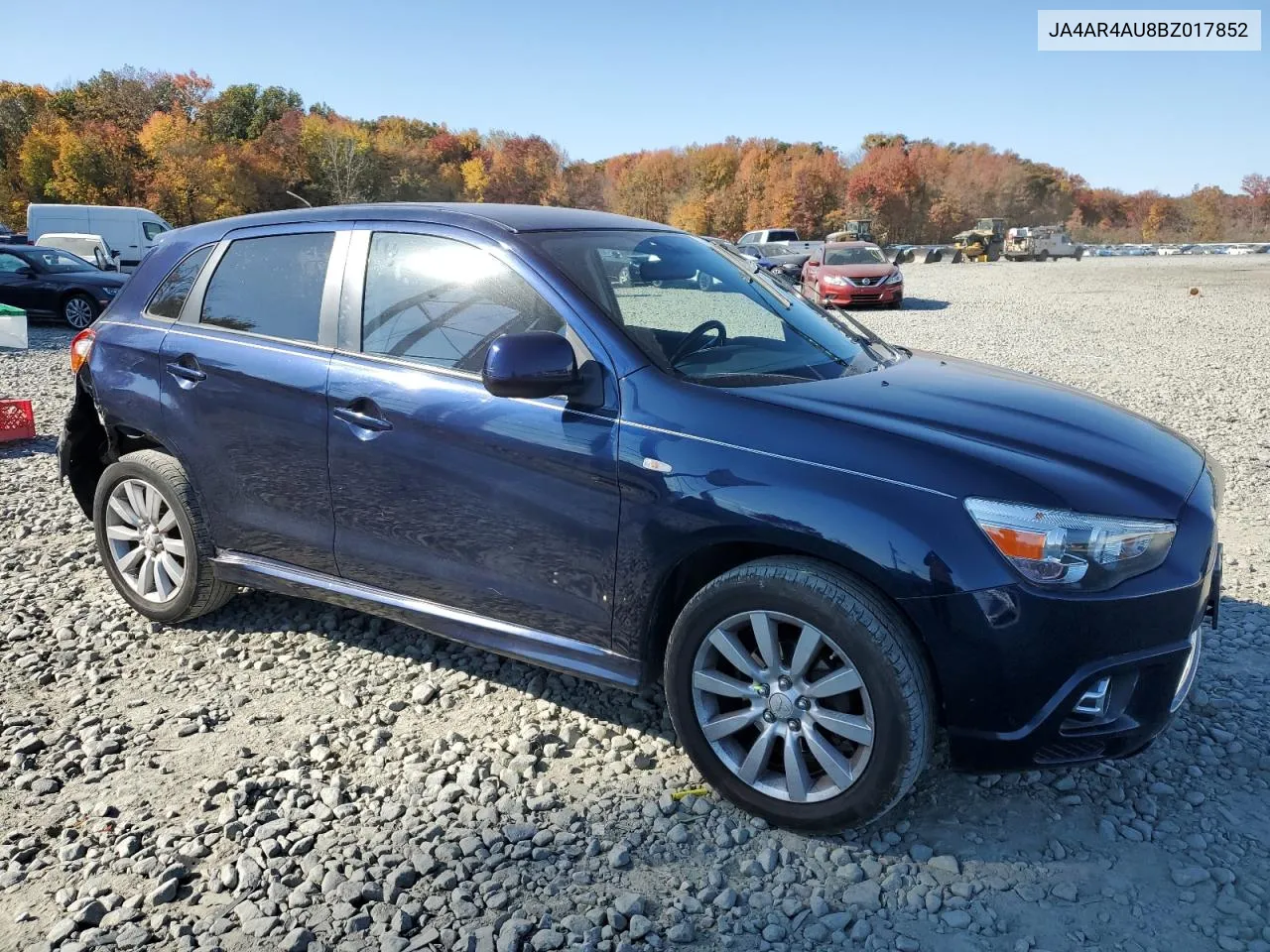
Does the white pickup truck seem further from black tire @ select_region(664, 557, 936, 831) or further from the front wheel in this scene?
black tire @ select_region(664, 557, 936, 831)

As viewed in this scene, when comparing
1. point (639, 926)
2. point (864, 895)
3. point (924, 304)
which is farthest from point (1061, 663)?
point (924, 304)

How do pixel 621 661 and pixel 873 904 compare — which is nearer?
pixel 873 904

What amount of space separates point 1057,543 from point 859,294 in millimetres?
20714

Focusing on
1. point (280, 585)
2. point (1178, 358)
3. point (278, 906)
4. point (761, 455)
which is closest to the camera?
point (278, 906)

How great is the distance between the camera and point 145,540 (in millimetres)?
4336

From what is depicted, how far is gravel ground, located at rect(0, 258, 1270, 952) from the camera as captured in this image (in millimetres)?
2531

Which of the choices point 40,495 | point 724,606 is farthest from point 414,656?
point 40,495

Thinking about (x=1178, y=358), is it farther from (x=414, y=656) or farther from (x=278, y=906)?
(x=278, y=906)

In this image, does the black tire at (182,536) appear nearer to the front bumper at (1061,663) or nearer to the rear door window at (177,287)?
the rear door window at (177,287)

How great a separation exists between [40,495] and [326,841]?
4856mm

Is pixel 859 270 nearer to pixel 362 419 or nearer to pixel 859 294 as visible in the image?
pixel 859 294

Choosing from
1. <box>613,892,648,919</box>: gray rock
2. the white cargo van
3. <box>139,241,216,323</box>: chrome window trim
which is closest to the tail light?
<box>139,241,216,323</box>: chrome window trim

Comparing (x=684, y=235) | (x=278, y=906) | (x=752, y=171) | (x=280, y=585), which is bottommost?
(x=278, y=906)

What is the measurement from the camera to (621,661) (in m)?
3.13
